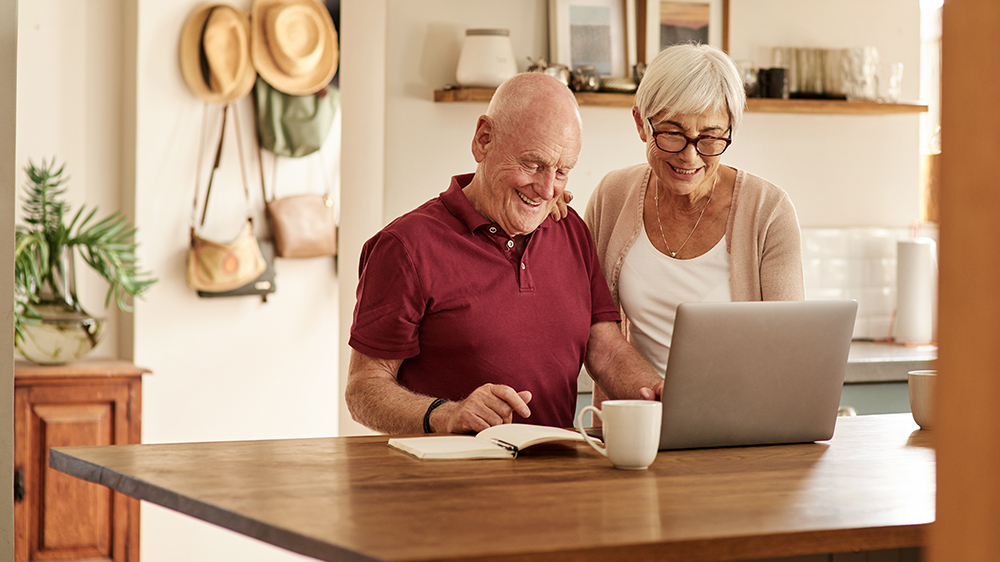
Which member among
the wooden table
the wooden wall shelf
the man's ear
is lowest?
the wooden table

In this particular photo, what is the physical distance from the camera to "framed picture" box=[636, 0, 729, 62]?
359 cm

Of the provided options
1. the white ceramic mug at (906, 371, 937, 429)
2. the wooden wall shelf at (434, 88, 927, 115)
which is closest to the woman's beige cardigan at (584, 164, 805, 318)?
the white ceramic mug at (906, 371, 937, 429)

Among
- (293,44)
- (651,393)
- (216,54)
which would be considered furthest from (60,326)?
(651,393)

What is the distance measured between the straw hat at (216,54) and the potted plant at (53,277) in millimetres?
722

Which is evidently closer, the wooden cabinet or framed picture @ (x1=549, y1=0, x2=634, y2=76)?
framed picture @ (x1=549, y1=0, x2=634, y2=76)

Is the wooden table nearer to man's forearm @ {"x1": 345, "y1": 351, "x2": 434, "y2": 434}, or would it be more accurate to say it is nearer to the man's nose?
man's forearm @ {"x1": 345, "y1": 351, "x2": 434, "y2": 434}

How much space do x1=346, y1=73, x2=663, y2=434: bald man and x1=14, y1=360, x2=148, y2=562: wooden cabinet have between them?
2.32 meters

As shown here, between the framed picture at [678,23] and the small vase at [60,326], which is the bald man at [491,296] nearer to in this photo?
the framed picture at [678,23]

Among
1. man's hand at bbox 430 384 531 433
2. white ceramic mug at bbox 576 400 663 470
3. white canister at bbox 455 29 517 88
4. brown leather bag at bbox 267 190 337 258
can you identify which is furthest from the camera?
brown leather bag at bbox 267 190 337 258

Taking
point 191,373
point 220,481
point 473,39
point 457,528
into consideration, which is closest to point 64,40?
point 191,373

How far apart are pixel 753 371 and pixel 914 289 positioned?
8.11 feet

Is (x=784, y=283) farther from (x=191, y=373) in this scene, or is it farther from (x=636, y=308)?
(x=191, y=373)

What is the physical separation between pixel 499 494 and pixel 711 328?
1.53 ft

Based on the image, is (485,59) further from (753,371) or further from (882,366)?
(753,371)
